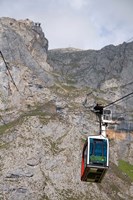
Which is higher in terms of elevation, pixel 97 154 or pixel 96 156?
pixel 97 154

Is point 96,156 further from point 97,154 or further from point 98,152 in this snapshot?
point 98,152

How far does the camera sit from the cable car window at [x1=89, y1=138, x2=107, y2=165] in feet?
167

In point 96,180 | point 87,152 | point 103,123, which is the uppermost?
point 103,123

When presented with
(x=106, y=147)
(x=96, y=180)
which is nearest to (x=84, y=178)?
(x=96, y=180)

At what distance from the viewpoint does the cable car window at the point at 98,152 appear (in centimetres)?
5084

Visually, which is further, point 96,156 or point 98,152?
point 98,152

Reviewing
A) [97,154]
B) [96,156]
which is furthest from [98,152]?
[96,156]

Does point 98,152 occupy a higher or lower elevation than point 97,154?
higher

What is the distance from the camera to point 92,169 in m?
51.2

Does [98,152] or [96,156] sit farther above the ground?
[98,152]

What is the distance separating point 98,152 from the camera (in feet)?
168

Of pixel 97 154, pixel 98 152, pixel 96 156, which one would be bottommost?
pixel 96 156

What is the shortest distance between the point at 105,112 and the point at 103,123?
1.67 m

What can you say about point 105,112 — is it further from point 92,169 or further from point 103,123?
point 92,169
